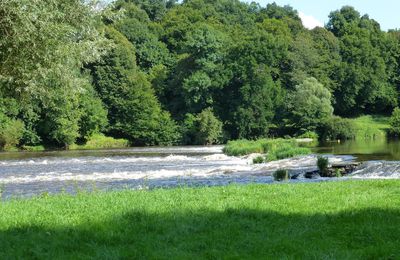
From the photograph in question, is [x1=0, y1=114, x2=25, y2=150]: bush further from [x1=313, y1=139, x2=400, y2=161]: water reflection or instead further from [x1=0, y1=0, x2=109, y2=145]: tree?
[x1=0, y1=0, x2=109, y2=145]: tree

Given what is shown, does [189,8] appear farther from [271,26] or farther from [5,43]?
[5,43]

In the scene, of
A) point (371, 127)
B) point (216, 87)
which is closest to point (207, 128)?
point (216, 87)

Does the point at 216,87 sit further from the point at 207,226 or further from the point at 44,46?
the point at 207,226

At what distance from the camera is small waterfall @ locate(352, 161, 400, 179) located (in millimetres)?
24908

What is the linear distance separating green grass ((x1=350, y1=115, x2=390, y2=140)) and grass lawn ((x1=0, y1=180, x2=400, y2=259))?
238ft

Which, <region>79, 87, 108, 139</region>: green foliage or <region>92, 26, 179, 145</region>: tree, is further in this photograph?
<region>92, 26, 179, 145</region>: tree

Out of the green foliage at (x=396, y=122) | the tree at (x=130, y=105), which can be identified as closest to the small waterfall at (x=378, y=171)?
the tree at (x=130, y=105)

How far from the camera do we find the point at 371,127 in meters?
91.0

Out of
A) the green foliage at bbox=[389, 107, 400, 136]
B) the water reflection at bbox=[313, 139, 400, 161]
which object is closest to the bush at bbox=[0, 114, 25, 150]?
the water reflection at bbox=[313, 139, 400, 161]

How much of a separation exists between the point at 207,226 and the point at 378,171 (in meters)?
17.9

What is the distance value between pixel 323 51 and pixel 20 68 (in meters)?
92.0

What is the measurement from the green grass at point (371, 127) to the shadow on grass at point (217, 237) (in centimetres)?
7432

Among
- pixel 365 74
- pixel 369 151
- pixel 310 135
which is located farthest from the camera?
pixel 365 74

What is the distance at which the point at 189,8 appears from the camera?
5069 inches
